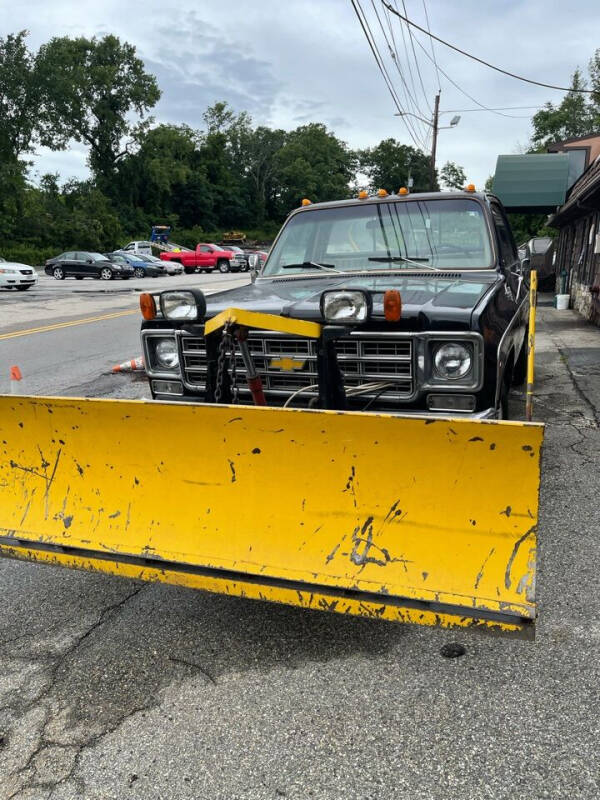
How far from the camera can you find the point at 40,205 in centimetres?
5250

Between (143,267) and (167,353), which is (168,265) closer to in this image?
(143,267)

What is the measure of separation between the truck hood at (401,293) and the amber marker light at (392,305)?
8cm

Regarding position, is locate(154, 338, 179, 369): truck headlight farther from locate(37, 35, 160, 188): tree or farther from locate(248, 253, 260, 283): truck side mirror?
locate(37, 35, 160, 188): tree

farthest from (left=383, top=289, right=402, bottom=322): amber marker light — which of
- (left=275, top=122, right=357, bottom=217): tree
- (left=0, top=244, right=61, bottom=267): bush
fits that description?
(left=275, top=122, right=357, bottom=217): tree

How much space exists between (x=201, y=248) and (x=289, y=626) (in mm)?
40224

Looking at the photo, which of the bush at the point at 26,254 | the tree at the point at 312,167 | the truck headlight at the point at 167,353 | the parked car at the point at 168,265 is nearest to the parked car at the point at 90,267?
the parked car at the point at 168,265

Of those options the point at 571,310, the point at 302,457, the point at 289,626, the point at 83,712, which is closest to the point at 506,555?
the point at 302,457

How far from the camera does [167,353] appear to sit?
158 inches

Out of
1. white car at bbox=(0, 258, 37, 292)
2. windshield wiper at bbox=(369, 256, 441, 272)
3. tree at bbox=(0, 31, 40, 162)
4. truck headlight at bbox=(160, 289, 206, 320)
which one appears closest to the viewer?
truck headlight at bbox=(160, 289, 206, 320)

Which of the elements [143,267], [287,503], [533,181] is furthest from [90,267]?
[287,503]

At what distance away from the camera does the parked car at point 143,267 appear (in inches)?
1423

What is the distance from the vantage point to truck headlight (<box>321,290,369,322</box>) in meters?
3.20

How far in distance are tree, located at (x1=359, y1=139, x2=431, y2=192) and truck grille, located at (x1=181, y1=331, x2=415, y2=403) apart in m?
102

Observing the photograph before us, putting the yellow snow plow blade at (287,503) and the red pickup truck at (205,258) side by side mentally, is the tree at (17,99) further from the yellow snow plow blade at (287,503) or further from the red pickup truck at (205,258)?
the yellow snow plow blade at (287,503)
